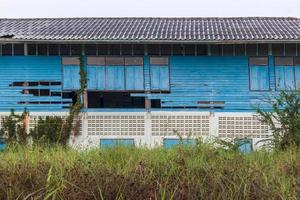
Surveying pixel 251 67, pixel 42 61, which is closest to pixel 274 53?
pixel 251 67

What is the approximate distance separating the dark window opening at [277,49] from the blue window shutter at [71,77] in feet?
20.0

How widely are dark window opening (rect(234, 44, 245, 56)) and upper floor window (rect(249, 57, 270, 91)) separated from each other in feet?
1.13

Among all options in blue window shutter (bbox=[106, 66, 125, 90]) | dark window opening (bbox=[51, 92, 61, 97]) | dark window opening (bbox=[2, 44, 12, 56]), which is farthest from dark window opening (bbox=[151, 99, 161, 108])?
dark window opening (bbox=[2, 44, 12, 56])

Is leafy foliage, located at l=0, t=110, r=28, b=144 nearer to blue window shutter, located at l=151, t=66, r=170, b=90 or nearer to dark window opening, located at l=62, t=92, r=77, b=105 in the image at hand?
dark window opening, located at l=62, t=92, r=77, b=105

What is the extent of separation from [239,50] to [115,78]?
13.0 feet

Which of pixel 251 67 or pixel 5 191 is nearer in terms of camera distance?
pixel 5 191

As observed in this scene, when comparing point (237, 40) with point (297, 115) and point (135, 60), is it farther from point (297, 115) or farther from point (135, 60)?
point (297, 115)

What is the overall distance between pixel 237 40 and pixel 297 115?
4.05 m

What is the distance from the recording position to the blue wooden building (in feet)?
46.4

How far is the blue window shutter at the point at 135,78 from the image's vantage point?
46.8 feet

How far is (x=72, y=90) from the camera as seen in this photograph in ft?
46.9

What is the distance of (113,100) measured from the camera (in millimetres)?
14578

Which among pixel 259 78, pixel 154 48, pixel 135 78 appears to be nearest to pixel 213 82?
pixel 259 78

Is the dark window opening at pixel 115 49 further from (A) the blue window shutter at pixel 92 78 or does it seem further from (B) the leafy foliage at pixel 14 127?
(B) the leafy foliage at pixel 14 127
